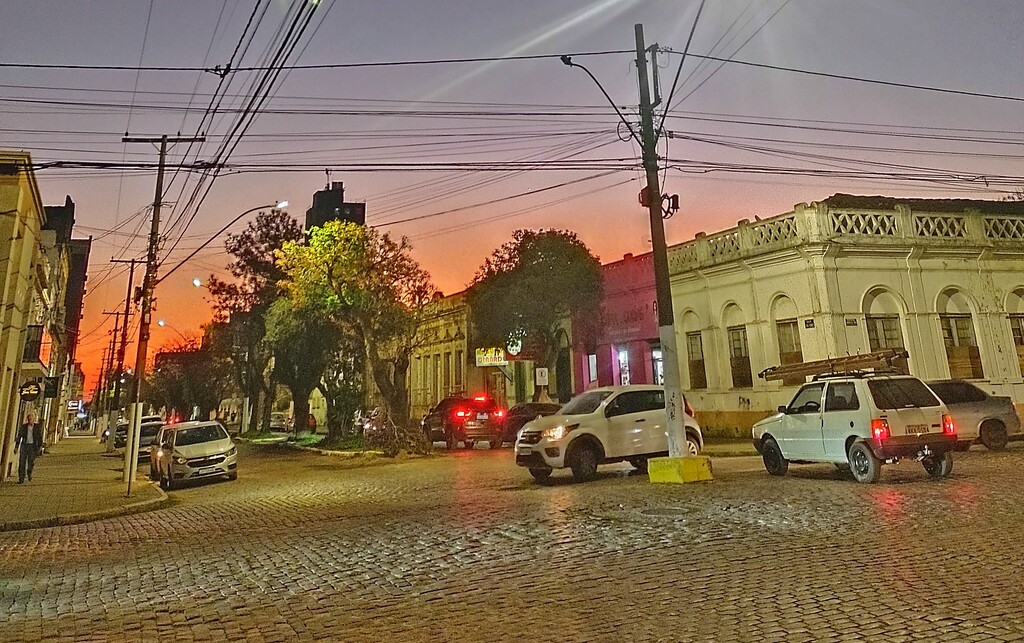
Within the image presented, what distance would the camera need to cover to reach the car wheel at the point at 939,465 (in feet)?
38.5

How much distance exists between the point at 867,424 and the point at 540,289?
17.3m

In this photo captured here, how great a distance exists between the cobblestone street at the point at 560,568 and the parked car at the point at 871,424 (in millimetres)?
544

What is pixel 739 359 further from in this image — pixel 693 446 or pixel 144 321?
pixel 144 321

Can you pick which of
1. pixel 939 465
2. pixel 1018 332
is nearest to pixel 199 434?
pixel 939 465

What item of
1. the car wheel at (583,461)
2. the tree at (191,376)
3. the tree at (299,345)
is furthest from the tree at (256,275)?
the car wheel at (583,461)

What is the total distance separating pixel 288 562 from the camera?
741 centimetres

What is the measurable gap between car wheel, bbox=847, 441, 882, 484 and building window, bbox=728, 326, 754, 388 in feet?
37.8

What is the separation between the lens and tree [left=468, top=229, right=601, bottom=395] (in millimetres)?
27656

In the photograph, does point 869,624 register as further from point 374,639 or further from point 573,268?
point 573,268

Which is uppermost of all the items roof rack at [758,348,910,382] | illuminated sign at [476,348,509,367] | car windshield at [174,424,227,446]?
illuminated sign at [476,348,509,367]

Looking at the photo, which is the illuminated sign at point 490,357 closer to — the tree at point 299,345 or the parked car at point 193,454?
the tree at point 299,345

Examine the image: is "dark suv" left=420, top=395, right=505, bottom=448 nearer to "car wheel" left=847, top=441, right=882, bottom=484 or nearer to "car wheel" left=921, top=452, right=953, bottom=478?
"car wheel" left=847, top=441, right=882, bottom=484

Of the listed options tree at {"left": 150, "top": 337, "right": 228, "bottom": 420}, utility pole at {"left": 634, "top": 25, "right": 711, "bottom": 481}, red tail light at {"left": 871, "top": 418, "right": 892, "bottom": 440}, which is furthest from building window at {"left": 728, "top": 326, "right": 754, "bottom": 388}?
tree at {"left": 150, "top": 337, "right": 228, "bottom": 420}

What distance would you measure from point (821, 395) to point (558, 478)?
5.63m
